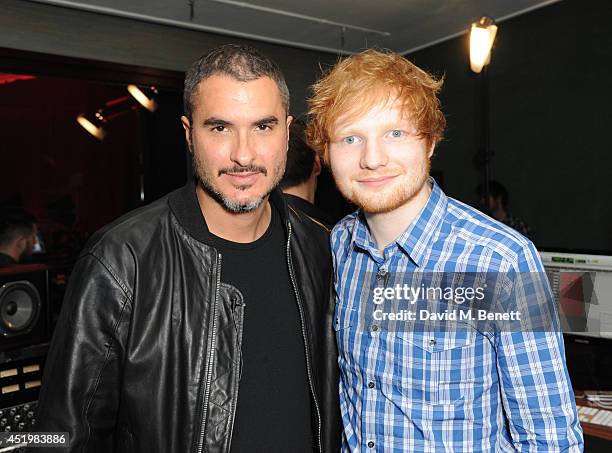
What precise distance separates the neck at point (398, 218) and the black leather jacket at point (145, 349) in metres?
0.42

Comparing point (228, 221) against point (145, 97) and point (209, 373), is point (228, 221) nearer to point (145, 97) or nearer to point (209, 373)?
point (209, 373)

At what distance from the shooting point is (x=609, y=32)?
4.41 metres

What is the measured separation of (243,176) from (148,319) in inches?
17.5

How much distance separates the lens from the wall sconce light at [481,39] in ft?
12.8

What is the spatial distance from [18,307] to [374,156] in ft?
4.86

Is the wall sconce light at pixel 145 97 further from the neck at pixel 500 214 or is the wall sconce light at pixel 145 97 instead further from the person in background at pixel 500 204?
the neck at pixel 500 214

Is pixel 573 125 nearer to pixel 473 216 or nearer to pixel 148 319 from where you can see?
pixel 473 216

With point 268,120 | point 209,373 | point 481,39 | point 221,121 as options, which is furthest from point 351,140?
point 481,39

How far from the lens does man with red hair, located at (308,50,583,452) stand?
117cm

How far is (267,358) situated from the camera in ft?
4.62

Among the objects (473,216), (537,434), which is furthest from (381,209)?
(537,434)

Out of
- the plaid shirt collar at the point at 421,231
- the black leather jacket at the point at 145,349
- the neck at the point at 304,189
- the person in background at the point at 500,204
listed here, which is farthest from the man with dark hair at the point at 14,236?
the person in background at the point at 500,204

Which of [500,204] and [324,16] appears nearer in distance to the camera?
[324,16]

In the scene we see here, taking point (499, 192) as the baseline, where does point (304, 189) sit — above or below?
below
